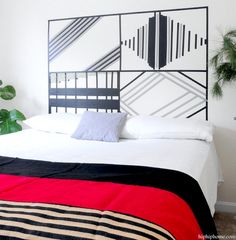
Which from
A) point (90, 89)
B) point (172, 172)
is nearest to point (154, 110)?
point (90, 89)

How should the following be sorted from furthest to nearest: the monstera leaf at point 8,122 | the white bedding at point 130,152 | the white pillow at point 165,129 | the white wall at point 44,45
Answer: the monstera leaf at point 8,122, the white wall at point 44,45, the white pillow at point 165,129, the white bedding at point 130,152

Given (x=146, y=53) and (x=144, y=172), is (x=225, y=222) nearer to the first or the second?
(x=144, y=172)

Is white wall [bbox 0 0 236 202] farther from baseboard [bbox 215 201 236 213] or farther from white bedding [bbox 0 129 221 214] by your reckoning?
white bedding [bbox 0 129 221 214]

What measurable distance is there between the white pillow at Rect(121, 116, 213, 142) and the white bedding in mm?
57

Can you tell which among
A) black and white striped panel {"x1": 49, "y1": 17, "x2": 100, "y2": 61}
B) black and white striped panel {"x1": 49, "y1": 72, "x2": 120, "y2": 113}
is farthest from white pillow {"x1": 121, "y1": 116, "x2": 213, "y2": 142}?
black and white striped panel {"x1": 49, "y1": 17, "x2": 100, "y2": 61}

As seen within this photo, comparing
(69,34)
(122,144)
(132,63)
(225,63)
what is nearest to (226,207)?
(122,144)

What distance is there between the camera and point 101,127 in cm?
254

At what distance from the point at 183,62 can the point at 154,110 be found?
21.7 inches

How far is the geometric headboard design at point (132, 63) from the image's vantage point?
2.76 m

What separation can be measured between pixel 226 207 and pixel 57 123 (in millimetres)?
1837

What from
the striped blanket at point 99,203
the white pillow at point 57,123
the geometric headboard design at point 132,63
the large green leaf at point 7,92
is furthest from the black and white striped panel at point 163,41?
the striped blanket at point 99,203

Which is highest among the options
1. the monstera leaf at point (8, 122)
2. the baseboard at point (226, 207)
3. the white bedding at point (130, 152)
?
the monstera leaf at point (8, 122)

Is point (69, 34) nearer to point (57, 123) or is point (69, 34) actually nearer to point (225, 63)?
point (57, 123)

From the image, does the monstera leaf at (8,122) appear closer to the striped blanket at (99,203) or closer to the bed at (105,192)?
the bed at (105,192)
